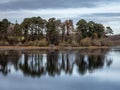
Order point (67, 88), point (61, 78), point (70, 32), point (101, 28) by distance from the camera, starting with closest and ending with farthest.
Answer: point (67, 88), point (61, 78), point (70, 32), point (101, 28)

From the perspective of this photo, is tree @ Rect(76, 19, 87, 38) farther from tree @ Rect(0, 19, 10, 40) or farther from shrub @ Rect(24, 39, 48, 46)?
tree @ Rect(0, 19, 10, 40)

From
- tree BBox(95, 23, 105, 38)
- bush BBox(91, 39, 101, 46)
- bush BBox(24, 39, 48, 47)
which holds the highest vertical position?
tree BBox(95, 23, 105, 38)

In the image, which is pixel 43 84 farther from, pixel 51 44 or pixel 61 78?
pixel 51 44

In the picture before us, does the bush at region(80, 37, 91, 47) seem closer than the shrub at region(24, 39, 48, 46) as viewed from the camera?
No

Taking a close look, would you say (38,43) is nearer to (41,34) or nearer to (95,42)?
(41,34)

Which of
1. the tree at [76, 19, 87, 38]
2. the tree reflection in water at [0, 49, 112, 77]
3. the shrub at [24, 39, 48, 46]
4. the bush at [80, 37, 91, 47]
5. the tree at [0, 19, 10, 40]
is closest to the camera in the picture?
the tree reflection in water at [0, 49, 112, 77]

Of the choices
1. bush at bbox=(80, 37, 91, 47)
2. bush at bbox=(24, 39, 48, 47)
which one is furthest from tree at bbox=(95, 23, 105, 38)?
bush at bbox=(24, 39, 48, 47)

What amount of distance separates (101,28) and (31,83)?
255ft

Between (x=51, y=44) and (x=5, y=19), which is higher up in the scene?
(x=5, y=19)

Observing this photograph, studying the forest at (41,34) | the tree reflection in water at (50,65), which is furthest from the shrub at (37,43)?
the tree reflection in water at (50,65)

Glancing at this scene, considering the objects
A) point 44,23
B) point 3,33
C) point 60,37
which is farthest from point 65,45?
point 3,33

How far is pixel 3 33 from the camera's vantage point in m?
81.1

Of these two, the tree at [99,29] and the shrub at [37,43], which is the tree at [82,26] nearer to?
the tree at [99,29]

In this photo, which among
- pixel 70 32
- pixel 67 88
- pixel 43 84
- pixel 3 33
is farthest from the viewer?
pixel 70 32
